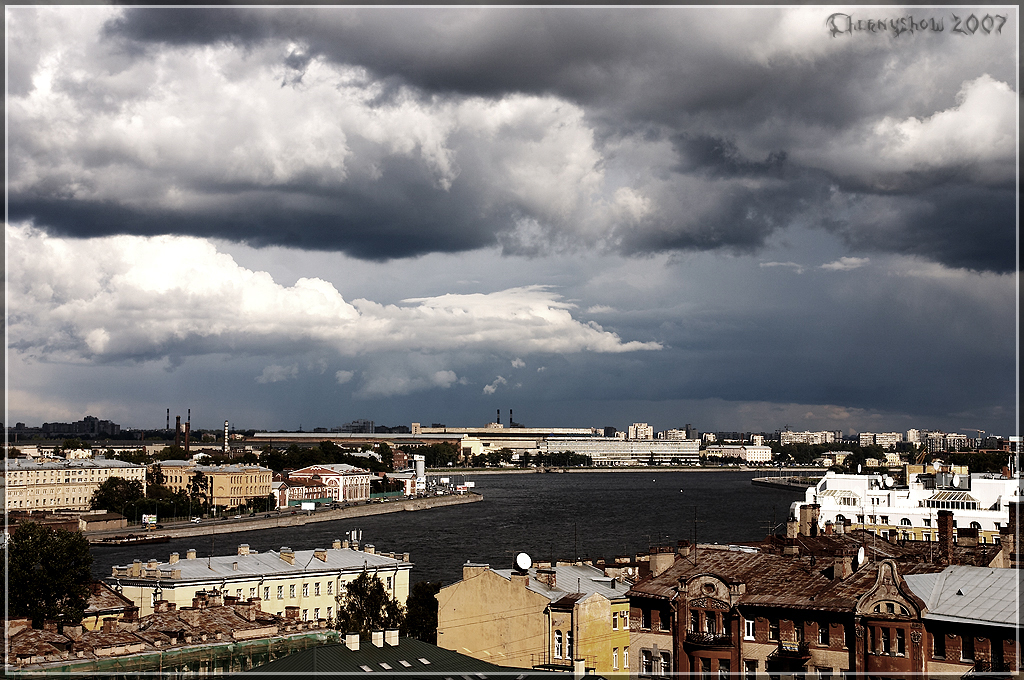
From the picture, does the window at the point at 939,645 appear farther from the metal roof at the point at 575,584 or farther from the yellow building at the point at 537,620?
the metal roof at the point at 575,584

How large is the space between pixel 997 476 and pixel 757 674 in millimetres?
47934

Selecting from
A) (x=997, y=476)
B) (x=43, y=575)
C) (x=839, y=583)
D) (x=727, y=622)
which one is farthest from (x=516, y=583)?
(x=997, y=476)

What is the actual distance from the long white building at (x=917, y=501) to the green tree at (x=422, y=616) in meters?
30.8

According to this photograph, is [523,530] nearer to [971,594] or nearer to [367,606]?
[367,606]

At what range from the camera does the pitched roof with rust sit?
17.8 m

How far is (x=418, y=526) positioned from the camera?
79750mm

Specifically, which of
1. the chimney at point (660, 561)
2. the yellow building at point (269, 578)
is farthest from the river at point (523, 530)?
the chimney at point (660, 561)

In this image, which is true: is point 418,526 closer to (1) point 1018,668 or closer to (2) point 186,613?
(2) point 186,613

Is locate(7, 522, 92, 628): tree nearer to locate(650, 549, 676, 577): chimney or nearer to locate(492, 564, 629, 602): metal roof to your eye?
locate(492, 564, 629, 602): metal roof

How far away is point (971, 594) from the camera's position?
55.8ft

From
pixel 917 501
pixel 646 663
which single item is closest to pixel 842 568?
pixel 646 663

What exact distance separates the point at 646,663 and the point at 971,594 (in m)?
5.67

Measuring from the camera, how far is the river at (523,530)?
53.8 m

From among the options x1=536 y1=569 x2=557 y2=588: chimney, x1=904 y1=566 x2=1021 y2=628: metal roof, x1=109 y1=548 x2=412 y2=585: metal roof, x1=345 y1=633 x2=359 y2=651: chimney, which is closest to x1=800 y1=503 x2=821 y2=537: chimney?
x1=109 y1=548 x2=412 y2=585: metal roof
